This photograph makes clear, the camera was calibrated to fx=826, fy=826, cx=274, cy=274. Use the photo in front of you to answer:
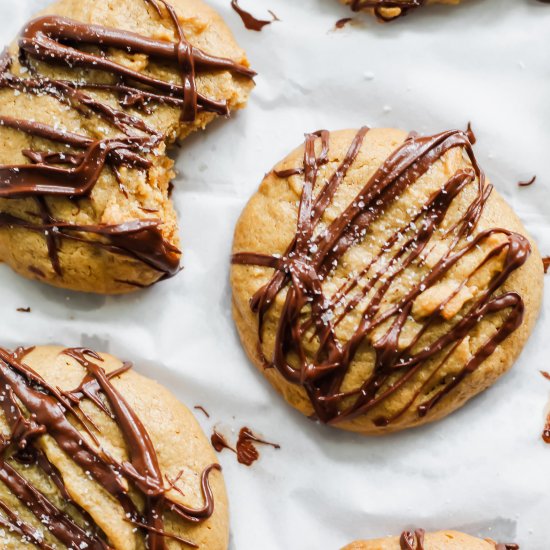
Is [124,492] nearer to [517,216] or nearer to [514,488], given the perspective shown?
[514,488]

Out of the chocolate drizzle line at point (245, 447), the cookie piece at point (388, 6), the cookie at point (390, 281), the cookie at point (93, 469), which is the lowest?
the chocolate drizzle line at point (245, 447)

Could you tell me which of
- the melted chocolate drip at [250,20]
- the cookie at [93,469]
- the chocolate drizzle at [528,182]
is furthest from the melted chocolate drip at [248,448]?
the melted chocolate drip at [250,20]

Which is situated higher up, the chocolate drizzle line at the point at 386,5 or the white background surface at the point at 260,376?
the chocolate drizzle line at the point at 386,5

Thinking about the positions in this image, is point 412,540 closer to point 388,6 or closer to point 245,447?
point 245,447

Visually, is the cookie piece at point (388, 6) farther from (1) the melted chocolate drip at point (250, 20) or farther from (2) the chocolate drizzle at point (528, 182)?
(2) the chocolate drizzle at point (528, 182)

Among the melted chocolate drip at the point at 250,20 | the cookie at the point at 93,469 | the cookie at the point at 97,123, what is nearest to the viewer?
the cookie at the point at 93,469

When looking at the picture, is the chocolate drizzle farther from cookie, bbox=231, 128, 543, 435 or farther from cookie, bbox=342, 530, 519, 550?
cookie, bbox=342, 530, 519, 550

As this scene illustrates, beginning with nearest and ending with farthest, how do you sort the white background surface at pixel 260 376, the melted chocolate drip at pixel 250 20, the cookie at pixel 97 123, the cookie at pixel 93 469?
the cookie at pixel 93 469 < the cookie at pixel 97 123 < the white background surface at pixel 260 376 < the melted chocolate drip at pixel 250 20

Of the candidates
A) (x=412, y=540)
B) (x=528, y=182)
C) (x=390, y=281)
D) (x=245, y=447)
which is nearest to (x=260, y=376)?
(x=245, y=447)
